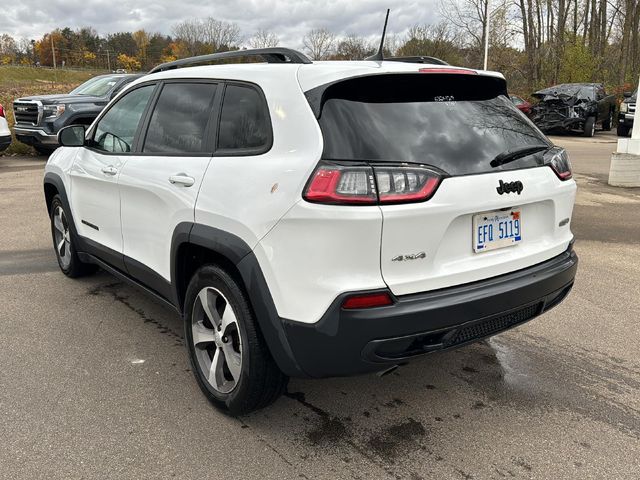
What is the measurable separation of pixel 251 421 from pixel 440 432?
933mm

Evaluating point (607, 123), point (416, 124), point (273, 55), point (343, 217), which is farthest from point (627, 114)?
point (343, 217)

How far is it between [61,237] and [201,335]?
2.76m

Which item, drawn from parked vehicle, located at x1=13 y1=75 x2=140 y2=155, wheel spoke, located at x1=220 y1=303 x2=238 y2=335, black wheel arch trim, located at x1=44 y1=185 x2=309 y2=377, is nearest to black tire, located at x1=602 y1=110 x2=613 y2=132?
parked vehicle, located at x1=13 y1=75 x2=140 y2=155

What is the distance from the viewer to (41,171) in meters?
11.8

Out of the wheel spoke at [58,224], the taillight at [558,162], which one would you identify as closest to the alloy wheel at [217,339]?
the taillight at [558,162]

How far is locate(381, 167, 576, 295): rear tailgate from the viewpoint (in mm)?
2277

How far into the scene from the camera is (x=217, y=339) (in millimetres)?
2883

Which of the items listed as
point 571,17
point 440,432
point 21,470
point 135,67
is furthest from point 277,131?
point 135,67

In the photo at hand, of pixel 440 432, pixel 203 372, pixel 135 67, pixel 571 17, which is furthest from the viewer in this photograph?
pixel 135 67

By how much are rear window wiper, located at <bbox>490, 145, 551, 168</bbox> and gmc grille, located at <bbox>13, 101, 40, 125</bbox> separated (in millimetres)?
12441

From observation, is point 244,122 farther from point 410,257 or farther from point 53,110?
point 53,110

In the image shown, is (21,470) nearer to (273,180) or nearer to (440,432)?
(273,180)

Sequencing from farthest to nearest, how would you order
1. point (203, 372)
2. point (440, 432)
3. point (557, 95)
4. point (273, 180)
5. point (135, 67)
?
point (135, 67) < point (557, 95) < point (203, 372) < point (440, 432) < point (273, 180)

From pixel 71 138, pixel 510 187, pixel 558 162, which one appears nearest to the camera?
pixel 510 187
